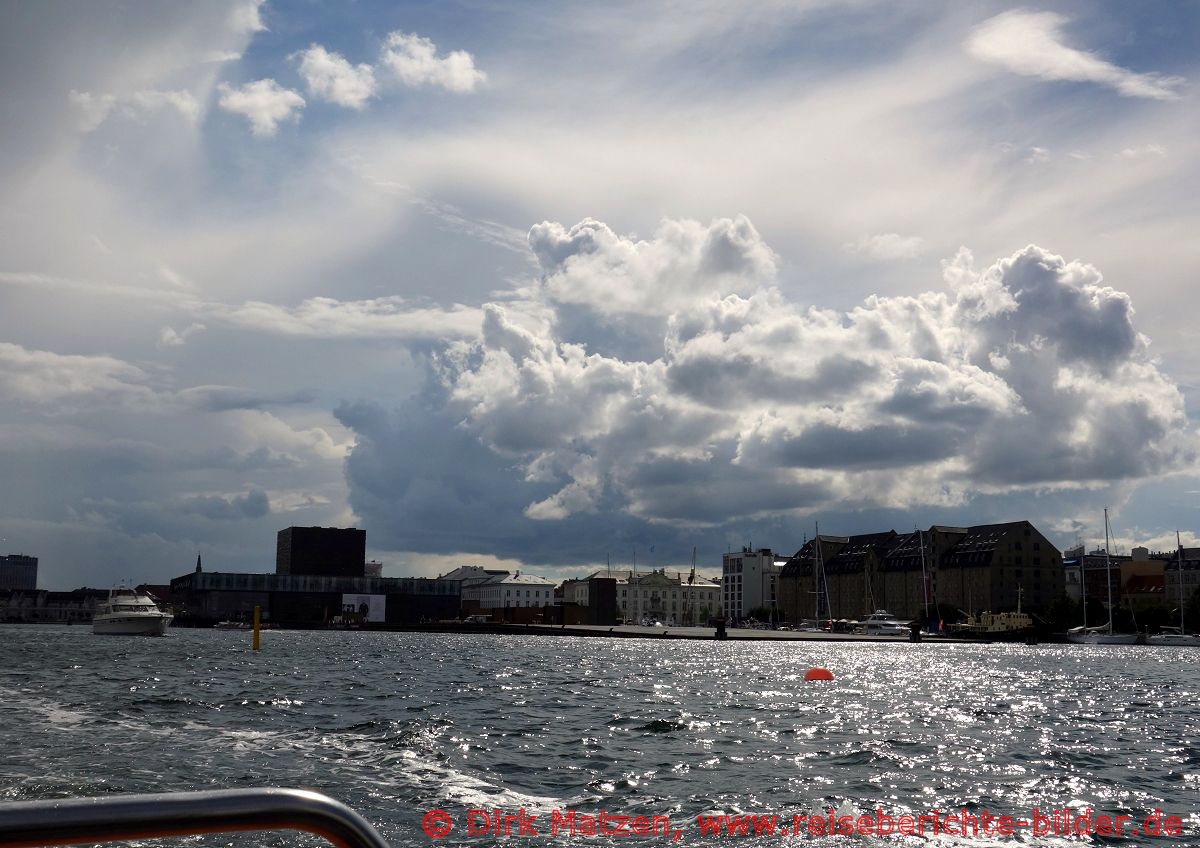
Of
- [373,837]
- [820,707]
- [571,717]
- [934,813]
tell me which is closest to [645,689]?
[820,707]

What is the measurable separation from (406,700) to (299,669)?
24588 mm

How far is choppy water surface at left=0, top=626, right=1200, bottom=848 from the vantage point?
2038 cm

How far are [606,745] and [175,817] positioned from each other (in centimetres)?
2590

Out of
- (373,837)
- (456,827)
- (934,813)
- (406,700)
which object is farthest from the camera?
(406,700)

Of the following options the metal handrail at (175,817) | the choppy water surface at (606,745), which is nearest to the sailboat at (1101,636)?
the choppy water surface at (606,745)

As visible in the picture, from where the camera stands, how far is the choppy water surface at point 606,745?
20.4 meters

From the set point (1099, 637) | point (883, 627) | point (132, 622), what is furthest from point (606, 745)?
point (883, 627)

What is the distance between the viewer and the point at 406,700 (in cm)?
4194

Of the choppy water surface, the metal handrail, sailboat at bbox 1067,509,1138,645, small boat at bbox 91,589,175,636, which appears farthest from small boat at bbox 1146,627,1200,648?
the metal handrail

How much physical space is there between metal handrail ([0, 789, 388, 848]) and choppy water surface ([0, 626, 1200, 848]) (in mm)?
14014

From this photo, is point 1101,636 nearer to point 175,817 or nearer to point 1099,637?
point 1099,637

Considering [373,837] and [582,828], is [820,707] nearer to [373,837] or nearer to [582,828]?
[582,828]

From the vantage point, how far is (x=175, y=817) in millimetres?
3334

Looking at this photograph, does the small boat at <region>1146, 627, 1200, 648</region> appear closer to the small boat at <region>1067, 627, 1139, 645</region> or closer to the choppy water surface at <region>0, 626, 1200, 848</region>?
the small boat at <region>1067, 627, 1139, 645</region>
